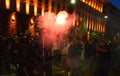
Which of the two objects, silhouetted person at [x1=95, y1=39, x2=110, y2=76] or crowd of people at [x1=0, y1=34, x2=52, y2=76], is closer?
crowd of people at [x1=0, y1=34, x2=52, y2=76]

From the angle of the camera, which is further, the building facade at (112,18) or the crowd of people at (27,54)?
the building facade at (112,18)

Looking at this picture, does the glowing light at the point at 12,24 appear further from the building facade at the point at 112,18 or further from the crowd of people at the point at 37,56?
the building facade at the point at 112,18

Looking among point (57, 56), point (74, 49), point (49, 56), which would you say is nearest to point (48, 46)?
point (49, 56)

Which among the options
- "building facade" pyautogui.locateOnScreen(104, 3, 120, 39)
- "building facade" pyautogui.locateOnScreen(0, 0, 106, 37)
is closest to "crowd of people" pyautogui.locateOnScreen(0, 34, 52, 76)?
"building facade" pyautogui.locateOnScreen(0, 0, 106, 37)

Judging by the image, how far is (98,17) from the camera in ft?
238

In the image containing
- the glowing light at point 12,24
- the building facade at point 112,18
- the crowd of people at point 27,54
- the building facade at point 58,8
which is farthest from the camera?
the building facade at point 112,18

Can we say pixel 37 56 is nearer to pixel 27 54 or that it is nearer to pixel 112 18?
pixel 27 54

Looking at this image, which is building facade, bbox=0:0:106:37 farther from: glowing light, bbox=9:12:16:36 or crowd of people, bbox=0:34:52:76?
crowd of people, bbox=0:34:52:76

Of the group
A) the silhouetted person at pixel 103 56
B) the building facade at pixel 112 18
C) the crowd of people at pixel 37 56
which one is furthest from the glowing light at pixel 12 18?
the building facade at pixel 112 18

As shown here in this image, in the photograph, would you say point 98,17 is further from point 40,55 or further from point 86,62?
point 40,55

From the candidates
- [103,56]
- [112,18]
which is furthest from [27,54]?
[112,18]

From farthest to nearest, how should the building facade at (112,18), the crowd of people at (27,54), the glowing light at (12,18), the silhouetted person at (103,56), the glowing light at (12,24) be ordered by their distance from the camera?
the building facade at (112,18), the glowing light at (12,18), the glowing light at (12,24), the silhouetted person at (103,56), the crowd of people at (27,54)

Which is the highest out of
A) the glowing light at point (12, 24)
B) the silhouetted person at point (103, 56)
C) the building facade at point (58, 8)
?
the building facade at point (58, 8)

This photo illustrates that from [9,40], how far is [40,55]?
2208 mm
